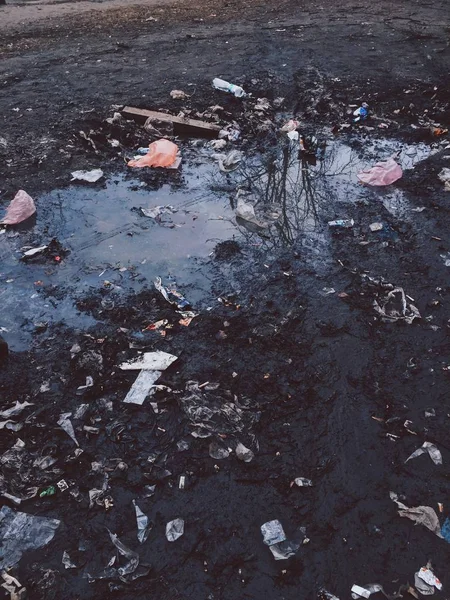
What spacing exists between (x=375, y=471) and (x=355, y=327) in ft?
3.00

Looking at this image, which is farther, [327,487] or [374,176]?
[374,176]

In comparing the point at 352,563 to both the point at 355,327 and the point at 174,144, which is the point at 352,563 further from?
the point at 174,144

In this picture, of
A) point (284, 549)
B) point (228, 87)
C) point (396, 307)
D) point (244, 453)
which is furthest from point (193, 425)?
point (228, 87)

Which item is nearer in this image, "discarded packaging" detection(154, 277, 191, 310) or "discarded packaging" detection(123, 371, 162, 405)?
"discarded packaging" detection(123, 371, 162, 405)

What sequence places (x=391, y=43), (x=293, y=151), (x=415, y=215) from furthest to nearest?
(x=391, y=43) < (x=293, y=151) < (x=415, y=215)

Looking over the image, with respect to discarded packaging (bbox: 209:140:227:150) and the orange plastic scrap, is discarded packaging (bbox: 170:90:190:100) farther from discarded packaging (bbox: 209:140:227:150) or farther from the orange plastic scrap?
the orange plastic scrap

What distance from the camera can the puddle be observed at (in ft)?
10.2

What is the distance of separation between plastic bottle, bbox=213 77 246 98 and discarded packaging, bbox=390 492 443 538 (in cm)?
472

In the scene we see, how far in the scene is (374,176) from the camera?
4.07m

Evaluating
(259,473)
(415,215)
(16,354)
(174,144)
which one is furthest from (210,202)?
(259,473)

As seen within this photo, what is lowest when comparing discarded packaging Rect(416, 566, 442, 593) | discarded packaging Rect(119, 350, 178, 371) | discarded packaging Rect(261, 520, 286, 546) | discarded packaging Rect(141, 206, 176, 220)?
discarded packaging Rect(416, 566, 442, 593)

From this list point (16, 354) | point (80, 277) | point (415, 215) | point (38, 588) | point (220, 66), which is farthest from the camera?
point (220, 66)

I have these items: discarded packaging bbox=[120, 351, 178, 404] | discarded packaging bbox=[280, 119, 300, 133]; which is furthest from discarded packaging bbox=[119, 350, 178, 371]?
discarded packaging bbox=[280, 119, 300, 133]

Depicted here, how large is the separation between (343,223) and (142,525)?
8.52 ft
